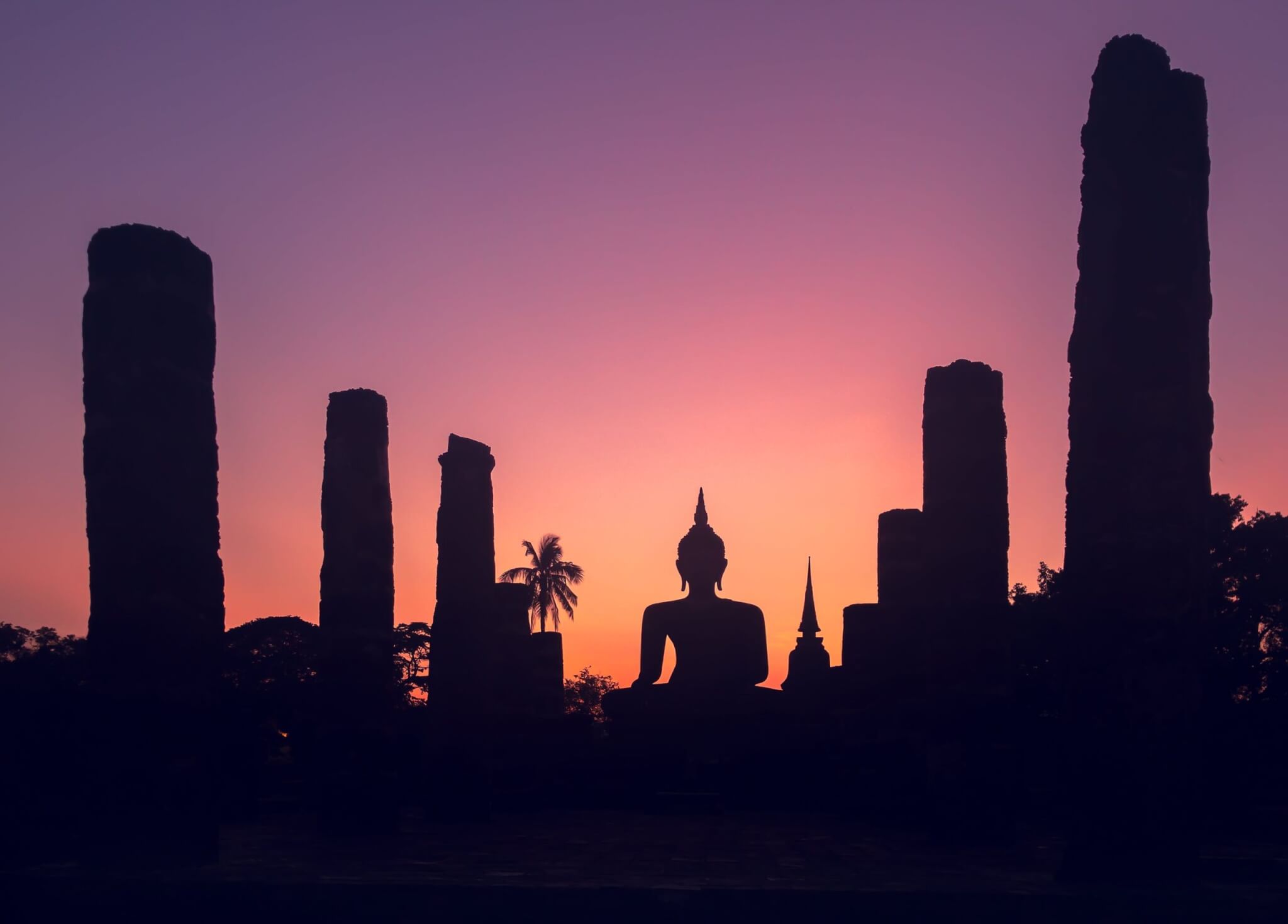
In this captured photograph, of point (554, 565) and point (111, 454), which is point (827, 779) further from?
point (554, 565)

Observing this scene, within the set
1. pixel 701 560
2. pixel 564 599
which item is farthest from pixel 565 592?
pixel 701 560

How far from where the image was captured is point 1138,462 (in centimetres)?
796

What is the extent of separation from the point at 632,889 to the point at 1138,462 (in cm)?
407

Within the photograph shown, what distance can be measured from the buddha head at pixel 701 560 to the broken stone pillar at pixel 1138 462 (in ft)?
37.9

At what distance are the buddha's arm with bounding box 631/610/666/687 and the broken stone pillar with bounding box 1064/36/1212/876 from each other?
1131 cm

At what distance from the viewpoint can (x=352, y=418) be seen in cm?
1321

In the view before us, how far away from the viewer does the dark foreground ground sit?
274 inches

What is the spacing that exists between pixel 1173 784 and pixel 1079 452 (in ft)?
6.98

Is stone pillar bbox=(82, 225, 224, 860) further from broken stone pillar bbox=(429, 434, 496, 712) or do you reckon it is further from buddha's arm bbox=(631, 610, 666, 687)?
buddha's arm bbox=(631, 610, 666, 687)

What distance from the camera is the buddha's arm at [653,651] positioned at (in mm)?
19062

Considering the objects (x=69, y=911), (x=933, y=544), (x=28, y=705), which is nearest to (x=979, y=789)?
(x=933, y=544)

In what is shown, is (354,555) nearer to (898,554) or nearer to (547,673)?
(547,673)

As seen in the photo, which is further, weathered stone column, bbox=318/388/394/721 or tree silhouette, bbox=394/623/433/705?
tree silhouette, bbox=394/623/433/705

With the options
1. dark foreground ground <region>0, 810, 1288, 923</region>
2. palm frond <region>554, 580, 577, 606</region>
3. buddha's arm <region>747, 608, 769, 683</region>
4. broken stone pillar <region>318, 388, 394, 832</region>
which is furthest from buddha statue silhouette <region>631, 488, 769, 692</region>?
palm frond <region>554, 580, 577, 606</region>
